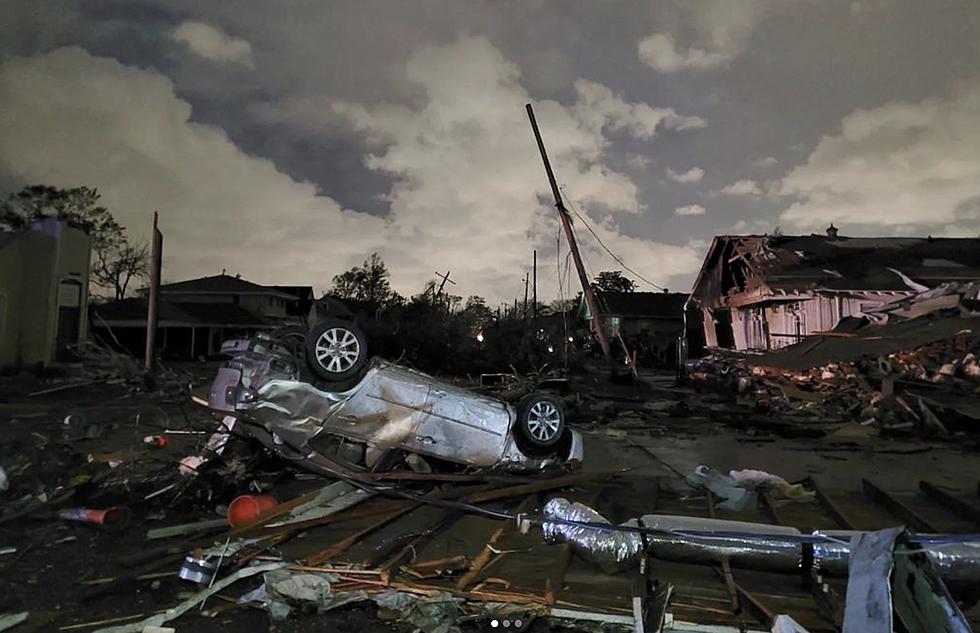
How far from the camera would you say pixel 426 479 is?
6383 mm

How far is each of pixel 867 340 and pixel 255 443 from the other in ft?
50.9

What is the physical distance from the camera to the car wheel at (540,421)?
23.2 ft

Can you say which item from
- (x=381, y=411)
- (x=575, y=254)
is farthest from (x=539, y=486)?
(x=575, y=254)

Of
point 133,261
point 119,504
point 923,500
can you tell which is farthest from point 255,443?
point 133,261

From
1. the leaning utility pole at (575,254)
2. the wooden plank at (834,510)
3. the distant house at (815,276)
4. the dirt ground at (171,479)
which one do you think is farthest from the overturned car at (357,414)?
the distant house at (815,276)

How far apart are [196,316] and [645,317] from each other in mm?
33746

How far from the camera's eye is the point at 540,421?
7156mm

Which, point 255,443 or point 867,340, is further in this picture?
point 867,340

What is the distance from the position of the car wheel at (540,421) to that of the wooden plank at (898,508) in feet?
11.3

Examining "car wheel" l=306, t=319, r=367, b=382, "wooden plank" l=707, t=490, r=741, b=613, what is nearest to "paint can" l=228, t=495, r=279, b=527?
"car wheel" l=306, t=319, r=367, b=382

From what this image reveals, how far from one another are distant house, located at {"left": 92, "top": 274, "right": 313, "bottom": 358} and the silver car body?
88.5ft

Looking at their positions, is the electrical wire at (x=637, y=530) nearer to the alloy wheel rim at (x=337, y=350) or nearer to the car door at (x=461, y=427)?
the car door at (x=461, y=427)

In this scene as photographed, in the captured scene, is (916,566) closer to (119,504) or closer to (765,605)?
(765,605)

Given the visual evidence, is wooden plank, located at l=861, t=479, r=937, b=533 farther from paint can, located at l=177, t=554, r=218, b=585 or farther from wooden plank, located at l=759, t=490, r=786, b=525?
paint can, located at l=177, t=554, r=218, b=585
